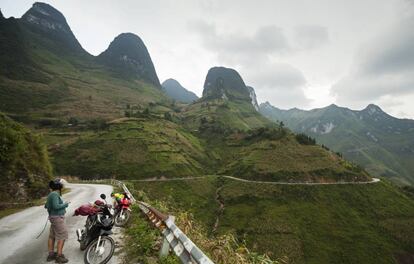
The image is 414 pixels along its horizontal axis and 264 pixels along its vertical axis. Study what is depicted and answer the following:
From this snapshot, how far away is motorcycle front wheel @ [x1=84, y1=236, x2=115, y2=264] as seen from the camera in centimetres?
938

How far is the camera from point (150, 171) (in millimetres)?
95875

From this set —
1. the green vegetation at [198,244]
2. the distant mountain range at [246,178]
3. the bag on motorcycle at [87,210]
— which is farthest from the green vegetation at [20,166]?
the bag on motorcycle at [87,210]

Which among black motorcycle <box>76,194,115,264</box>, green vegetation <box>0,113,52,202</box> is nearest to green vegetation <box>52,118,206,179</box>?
green vegetation <box>0,113,52,202</box>

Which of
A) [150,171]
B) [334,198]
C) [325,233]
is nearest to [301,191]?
[334,198]

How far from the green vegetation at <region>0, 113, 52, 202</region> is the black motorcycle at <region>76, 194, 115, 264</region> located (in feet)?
52.0

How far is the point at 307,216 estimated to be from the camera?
79.6m

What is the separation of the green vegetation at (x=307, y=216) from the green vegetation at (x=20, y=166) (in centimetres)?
2945

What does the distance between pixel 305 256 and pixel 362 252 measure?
14.4 m

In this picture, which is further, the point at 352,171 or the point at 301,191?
the point at 352,171

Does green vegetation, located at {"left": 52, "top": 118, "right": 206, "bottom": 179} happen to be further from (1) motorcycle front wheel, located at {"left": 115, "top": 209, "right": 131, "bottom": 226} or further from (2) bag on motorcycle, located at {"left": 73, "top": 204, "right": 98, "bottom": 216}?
(2) bag on motorcycle, located at {"left": 73, "top": 204, "right": 98, "bottom": 216}

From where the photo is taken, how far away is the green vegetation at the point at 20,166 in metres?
23.5

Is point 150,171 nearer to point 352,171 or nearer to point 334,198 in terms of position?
point 334,198

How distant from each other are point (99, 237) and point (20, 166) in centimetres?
2057

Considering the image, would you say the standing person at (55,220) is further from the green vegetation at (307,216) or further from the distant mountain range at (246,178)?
the green vegetation at (307,216)
